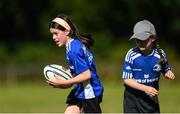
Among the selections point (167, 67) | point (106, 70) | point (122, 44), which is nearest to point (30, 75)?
point (106, 70)

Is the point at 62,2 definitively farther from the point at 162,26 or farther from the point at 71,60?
the point at 71,60

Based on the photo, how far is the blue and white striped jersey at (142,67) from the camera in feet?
27.9

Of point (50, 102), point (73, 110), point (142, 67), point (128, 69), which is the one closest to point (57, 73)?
point (73, 110)

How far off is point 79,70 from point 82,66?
0.23 feet

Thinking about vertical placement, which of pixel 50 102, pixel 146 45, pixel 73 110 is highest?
pixel 50 102

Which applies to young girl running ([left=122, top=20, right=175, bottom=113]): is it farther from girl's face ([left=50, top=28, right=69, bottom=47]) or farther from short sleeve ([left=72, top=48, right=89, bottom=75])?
girl's face ([left=50, top=28, right=69, bottom=47])

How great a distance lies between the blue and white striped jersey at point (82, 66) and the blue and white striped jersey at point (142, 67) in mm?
456

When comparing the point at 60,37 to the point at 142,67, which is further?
the point at 142,67

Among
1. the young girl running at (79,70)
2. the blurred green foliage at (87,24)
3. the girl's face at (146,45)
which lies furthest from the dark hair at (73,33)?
the blurred green foliage at (87,24)

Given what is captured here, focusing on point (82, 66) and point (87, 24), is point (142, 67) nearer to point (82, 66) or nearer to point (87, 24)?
point (82, 66)

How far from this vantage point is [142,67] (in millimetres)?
8531

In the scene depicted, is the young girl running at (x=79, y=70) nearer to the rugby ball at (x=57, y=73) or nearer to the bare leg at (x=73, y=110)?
the bare leg at (x=73, y=110)

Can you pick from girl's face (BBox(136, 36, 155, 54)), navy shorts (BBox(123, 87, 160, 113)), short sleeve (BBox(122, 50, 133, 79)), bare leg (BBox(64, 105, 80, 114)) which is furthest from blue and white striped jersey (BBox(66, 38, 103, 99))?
girl's face (BBox(136, 36, 155, 54))

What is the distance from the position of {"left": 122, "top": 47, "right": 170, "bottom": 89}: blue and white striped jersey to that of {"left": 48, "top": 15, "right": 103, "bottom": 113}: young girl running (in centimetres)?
49
